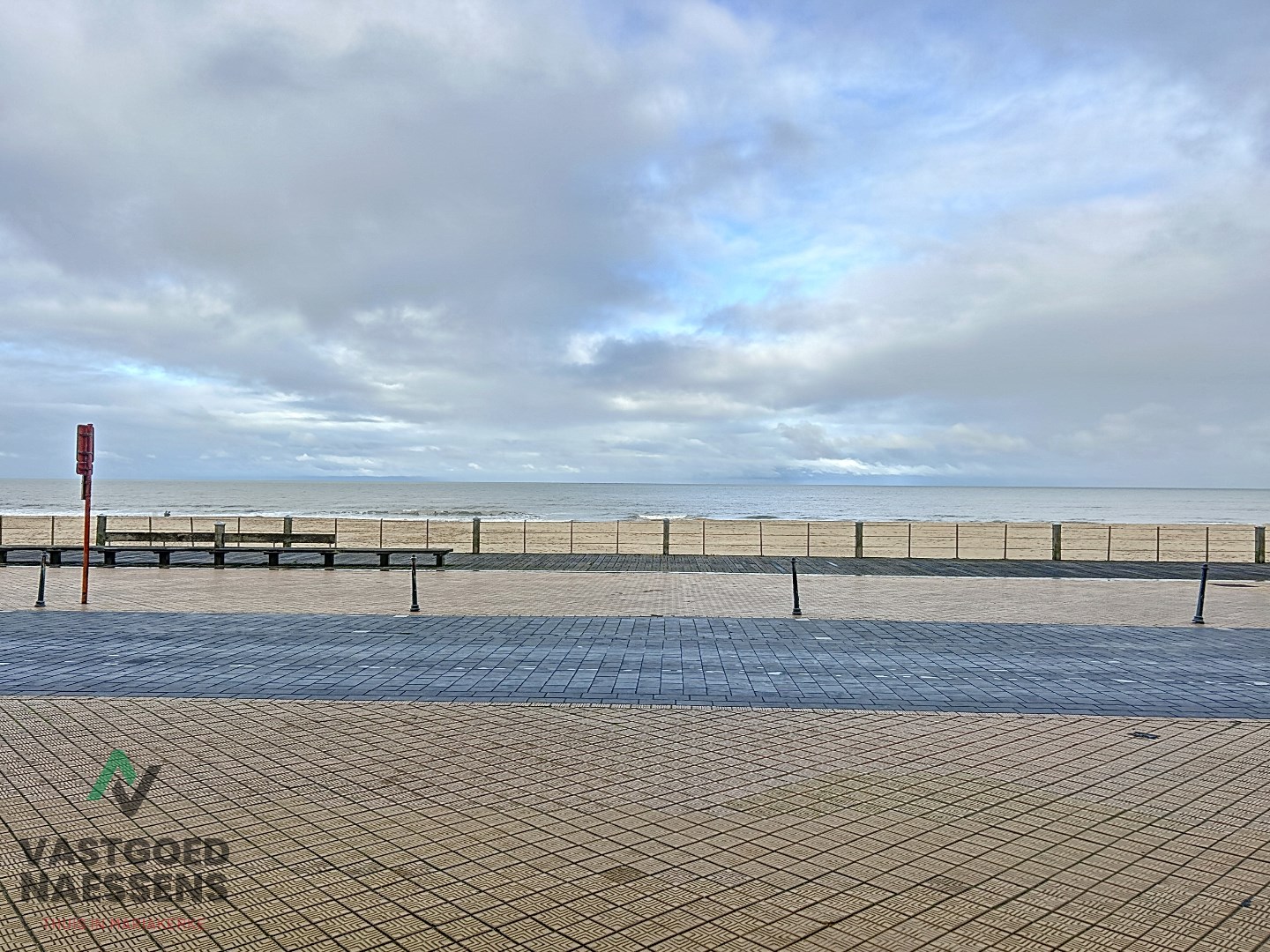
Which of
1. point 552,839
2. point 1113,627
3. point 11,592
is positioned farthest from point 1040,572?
point 11,592

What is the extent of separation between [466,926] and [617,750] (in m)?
2.63

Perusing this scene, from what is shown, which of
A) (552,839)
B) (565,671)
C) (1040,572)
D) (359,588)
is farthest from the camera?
(1040,572)

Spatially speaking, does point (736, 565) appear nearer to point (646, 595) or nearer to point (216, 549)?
point (646, 595)

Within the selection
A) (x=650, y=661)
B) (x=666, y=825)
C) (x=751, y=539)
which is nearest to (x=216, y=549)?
(x=650, y=661)

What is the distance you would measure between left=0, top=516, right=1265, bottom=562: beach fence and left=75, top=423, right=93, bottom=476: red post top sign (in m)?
8.98

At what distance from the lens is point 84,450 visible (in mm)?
14188

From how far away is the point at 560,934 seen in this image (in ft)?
12.0

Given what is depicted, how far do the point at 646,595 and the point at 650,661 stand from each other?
6.44m

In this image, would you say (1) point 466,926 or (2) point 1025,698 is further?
(2) point 1025,698

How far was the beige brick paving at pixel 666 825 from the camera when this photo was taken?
3.74 meters

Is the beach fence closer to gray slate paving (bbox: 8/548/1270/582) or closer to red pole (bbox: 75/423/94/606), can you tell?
gray slate paving (bbox: 8/548/1270/582)

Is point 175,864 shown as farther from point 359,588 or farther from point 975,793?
point 359,588

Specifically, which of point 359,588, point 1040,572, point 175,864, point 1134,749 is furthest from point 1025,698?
point 1040,572

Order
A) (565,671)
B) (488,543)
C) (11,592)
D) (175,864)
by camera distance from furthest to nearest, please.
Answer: (488,543), (11,592), (565,671), (175,864)
